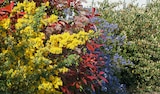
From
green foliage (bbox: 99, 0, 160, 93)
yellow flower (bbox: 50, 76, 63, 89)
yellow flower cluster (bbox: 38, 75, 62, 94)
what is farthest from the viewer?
green foliage (bbox: 99, 0, 160, 93)

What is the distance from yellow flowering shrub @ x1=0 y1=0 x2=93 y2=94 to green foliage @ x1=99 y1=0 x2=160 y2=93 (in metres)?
3.21

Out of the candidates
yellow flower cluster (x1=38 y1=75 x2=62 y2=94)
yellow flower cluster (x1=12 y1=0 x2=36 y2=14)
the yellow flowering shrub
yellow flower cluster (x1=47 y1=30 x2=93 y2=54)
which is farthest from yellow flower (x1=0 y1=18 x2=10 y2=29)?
yellow flower cluster (x1=38 y1=75 x2=62 y2=94)

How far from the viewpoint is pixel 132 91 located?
21.1 feet

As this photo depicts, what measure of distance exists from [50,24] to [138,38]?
11.4 feet

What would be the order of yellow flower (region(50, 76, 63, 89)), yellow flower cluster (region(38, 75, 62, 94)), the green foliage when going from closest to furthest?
yellow flower cluster (region(38, 75, 62, 94)) → yellow flower (region(50, 76, 63, 89)) → the green foliage

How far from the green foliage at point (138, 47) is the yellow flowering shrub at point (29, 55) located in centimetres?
321

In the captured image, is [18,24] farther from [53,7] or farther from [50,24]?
[53,7]

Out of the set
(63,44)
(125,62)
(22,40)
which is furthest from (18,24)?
(125,62)

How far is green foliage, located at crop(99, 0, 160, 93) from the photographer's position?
647cm

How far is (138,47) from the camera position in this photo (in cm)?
655

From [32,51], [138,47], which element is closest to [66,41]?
[32,51]

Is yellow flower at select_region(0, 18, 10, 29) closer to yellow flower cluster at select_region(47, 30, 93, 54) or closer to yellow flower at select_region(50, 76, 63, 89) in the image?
yellow flower cluster at select_region(47, 30, 93, 54)

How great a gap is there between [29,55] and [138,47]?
3650 mm

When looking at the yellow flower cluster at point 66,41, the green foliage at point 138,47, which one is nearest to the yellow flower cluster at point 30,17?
the yellow flower cluster at point 66,41
